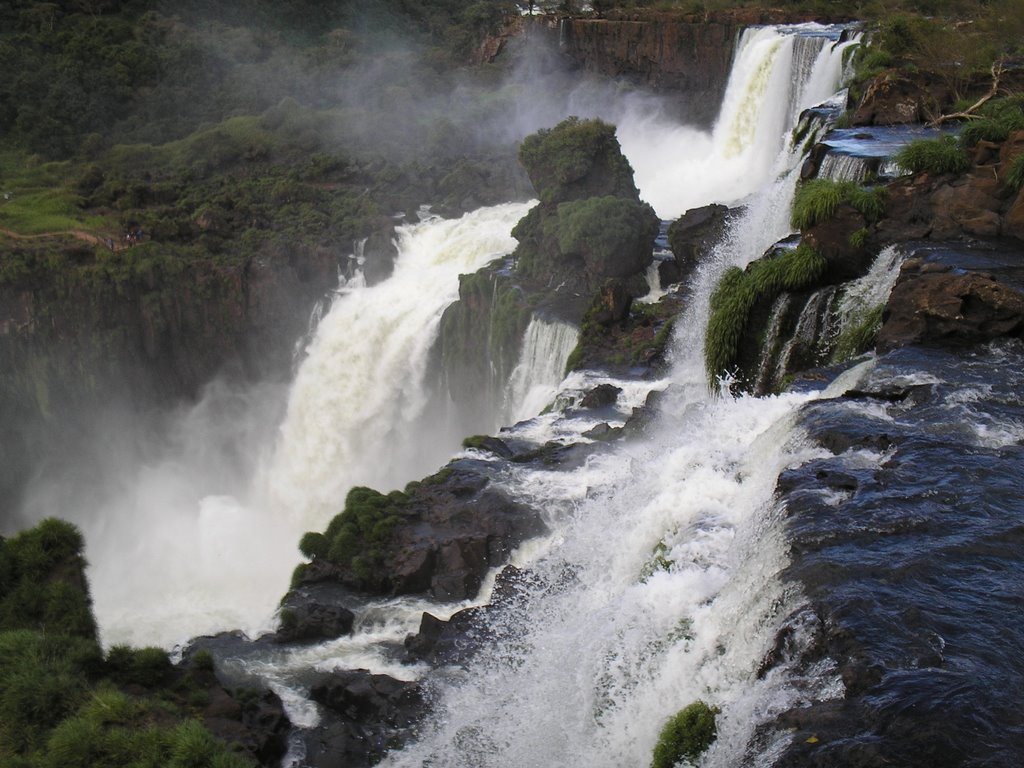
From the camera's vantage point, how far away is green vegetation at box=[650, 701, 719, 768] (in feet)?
29.4

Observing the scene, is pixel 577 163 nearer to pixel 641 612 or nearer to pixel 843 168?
pixel 843 168

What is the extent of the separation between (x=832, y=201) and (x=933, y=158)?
2721 mm

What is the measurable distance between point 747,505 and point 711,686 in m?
3.09

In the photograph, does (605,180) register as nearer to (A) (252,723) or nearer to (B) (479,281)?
(B) (479,281)

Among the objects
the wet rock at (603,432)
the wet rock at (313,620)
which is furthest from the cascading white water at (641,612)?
the wet rock at (313,620)

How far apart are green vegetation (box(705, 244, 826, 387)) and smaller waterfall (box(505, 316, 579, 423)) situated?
7.21 meters

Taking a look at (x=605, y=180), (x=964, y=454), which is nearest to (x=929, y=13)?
(x=605, y=180)

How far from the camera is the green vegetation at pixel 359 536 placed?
16625mm

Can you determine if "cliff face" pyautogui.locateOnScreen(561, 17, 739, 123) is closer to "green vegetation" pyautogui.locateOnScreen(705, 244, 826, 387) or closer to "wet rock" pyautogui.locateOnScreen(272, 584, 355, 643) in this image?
"green vegetation" pyautogui.locateOnScreen(705, 244, 826, 387)

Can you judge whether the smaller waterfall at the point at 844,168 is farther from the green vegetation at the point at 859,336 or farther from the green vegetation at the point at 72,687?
the green vegetation at the point at 72,687

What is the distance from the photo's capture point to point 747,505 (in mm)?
12125

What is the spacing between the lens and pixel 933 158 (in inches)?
711

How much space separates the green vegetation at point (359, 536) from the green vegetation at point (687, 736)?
824 centimetres

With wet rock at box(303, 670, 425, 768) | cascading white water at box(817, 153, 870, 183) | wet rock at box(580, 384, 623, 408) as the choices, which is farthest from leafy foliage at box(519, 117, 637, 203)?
wet rock at box(303, 670, 425, 768)
